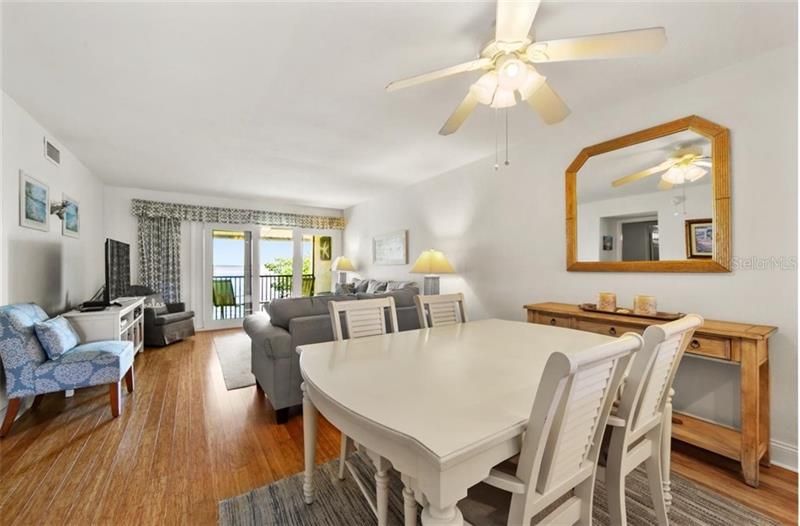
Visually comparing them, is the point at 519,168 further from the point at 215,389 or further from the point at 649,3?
the point at 215,389

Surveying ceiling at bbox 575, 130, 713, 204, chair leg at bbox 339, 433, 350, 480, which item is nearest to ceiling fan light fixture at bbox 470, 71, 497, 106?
ceiling at bbox 575, 130, 713, 204

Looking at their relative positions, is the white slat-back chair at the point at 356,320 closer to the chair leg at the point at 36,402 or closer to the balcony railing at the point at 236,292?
the chair leg at the point at 36,402

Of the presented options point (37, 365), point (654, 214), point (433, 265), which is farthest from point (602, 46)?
point (37, 365)

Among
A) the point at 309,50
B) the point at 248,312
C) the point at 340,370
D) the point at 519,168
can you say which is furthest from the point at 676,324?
the point at 248,312

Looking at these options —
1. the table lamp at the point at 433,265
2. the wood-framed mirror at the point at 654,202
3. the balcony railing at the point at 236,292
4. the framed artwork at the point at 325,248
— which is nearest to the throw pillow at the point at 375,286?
the table lamp at the point at 433,265

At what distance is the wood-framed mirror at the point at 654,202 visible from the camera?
2053mm

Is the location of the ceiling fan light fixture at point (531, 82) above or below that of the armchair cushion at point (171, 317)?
above

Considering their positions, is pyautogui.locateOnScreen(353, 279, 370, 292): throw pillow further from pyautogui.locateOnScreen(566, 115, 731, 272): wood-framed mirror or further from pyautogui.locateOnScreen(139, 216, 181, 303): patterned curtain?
pyautogui.locateOnScreen(566, 115, 731, 272): wood-framed mirror

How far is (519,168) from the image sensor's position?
10.9 feet

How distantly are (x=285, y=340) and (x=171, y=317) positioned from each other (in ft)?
10.5

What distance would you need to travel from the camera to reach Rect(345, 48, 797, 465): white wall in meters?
1.81

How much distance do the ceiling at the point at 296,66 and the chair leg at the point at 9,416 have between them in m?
2.09

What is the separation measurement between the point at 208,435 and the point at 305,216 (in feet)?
16.1

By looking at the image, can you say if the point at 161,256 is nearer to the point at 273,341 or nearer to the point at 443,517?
the point at 273,341
